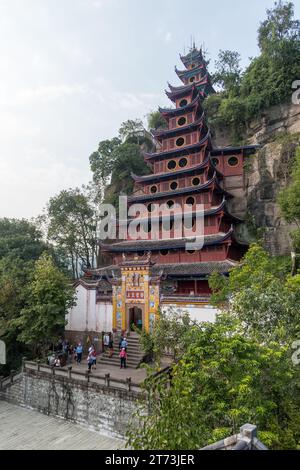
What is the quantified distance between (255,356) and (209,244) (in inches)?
579

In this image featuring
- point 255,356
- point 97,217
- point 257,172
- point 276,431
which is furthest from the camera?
point 97,217

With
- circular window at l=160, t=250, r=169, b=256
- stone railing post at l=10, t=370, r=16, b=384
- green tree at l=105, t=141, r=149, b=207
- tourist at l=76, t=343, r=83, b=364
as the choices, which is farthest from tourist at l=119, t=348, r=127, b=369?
green tree at l=105, t=141, r=149, b=207

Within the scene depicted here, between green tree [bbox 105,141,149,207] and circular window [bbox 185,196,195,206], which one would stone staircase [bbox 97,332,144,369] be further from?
green tree [bbox 105,141,149,207]

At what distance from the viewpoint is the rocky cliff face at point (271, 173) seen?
81.5ft

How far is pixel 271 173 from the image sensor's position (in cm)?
2600

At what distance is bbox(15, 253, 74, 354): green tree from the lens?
16.5 m

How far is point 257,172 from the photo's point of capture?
88.0 feet

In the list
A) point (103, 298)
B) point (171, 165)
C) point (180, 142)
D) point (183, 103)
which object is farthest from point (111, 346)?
point (183, 103)

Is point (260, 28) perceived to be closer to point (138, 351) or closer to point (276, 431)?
point (138, 351)

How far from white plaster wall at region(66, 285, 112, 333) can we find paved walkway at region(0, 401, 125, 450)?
5724 millimetres

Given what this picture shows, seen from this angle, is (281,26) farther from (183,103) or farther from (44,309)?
(44,309)

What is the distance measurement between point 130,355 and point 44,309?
5141mm
